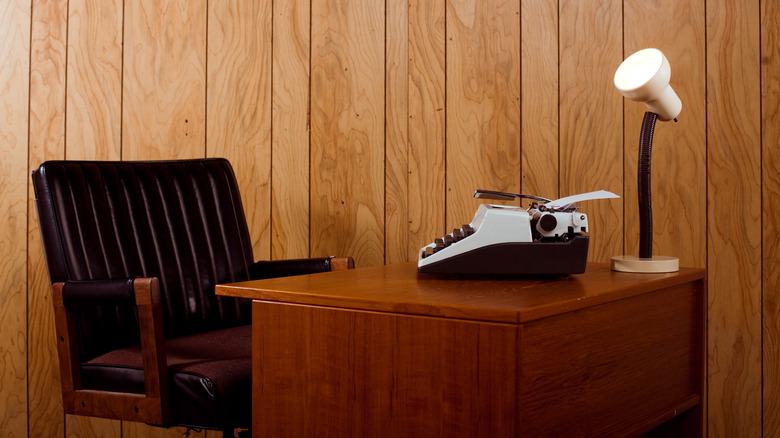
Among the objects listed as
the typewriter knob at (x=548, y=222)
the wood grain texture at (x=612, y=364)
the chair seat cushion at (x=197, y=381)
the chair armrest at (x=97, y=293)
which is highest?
the typewriter knob at (x=548, y=222)

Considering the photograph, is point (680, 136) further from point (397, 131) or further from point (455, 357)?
point (455, 357)

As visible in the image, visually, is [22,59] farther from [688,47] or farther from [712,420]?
[712,420]

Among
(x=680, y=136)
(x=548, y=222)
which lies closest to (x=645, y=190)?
(x=548, y=222)

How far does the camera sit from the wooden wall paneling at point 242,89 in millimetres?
2312

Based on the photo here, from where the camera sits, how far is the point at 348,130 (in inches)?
90.6

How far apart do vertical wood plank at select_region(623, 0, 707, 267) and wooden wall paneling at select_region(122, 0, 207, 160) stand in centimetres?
135

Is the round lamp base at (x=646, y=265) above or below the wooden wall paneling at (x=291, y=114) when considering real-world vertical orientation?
below

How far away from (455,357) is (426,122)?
4.29ft

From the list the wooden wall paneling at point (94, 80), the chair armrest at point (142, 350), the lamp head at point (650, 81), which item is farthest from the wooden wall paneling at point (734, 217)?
the wooden wall paneling at point (94, 80)

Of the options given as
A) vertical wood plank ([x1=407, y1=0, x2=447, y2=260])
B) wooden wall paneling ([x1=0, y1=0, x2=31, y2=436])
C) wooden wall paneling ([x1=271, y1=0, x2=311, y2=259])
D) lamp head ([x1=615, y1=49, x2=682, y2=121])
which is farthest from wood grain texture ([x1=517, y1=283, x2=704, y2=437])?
wooden wall paneling ([x1=0, y1=0, x2=31, y2=436])

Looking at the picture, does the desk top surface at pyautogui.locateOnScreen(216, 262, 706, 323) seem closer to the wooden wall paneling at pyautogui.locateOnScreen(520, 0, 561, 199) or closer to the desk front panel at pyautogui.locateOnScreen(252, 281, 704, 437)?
the desk front panel at pyautogui.locateOnScreen(252, 281, 704, 437)

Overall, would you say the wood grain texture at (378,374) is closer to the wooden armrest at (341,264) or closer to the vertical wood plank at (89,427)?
the wooden armrest at (341,264)

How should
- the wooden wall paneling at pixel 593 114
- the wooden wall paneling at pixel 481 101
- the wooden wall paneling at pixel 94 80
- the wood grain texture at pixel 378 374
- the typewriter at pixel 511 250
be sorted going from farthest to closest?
1. the wooden wall paneling at pixel 94 80
2. the wooden wall paneling at pixel 481 101
3. the wooden wall paneling at pixel 593 114
4. the typewriter at pixel 511 250
5. the wood grain texture at pixel 378 374

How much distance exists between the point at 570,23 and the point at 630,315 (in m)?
1.08
